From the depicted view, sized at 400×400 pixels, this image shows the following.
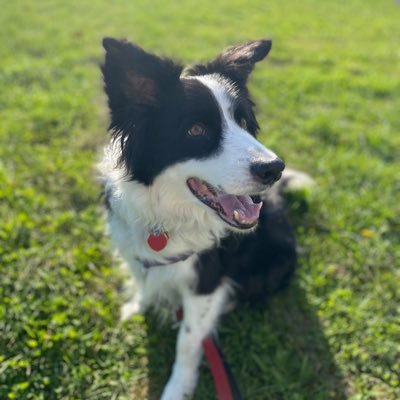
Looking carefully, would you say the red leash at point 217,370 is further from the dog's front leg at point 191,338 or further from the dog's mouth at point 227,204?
the dog's mouth at point 227,204

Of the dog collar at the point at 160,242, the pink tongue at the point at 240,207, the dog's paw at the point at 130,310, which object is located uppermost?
the pink tongue at the point at 240,207

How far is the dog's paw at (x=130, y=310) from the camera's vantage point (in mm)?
2987

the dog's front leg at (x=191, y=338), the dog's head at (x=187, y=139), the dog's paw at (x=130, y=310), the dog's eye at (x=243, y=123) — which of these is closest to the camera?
the dog's head at (x=187, y=139)

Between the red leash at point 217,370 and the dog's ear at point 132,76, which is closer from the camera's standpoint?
the dog's ear at point 132,76

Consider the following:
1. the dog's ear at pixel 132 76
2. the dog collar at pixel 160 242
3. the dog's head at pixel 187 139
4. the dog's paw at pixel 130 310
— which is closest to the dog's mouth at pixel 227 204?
the dog's head at pixel 187 139

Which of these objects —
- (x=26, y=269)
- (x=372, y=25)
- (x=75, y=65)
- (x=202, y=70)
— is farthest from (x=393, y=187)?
(x=372, y=25)

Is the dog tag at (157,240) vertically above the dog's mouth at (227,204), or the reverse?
the dog's mouth at (227,204)

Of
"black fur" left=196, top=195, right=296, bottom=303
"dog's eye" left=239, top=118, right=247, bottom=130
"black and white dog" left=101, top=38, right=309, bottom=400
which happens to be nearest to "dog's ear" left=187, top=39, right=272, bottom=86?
"black and white dog" left=101, top=38, right=309, bottom=400

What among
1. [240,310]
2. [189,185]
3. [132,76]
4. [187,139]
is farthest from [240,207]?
[240,310]

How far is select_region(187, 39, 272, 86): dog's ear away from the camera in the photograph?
94.4 inches

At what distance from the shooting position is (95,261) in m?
3.34

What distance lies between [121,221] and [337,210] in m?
2.23

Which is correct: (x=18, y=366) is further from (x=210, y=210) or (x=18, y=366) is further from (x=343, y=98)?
(x=343, y=98)

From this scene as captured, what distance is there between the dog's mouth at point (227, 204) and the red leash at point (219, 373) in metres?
0.91
